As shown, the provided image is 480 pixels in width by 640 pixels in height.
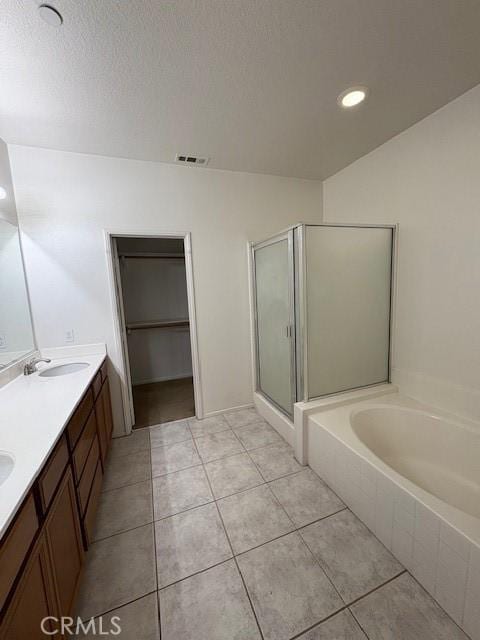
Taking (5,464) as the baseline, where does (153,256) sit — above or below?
above

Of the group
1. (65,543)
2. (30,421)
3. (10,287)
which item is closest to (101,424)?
(30,421)

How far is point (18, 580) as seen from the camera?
728 mm

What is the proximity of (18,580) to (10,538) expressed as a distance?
0.14m

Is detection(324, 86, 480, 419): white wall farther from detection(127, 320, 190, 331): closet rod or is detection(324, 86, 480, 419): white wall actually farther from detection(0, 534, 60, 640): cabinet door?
detection(127, 320, 190, 331): closet rod

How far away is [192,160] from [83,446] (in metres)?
2.46

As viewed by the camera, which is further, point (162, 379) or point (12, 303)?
point (162, 379)

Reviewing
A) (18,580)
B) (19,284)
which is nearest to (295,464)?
(18,580)

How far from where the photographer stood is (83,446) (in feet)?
4.83

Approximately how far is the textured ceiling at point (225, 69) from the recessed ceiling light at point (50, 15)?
24 mm

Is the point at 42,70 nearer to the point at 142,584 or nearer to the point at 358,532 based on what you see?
the point at 142,584

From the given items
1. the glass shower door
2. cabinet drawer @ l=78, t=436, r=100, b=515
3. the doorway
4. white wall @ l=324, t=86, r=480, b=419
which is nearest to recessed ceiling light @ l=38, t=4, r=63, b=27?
the glass shower door

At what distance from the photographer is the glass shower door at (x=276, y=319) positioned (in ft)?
7.30

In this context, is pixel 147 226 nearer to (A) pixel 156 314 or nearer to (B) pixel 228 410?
(A) pixel 156 314

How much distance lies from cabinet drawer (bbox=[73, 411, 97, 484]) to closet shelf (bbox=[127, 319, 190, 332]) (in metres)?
2.11
